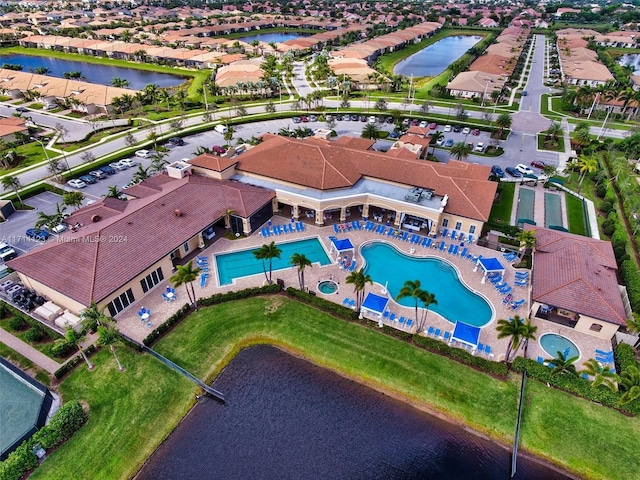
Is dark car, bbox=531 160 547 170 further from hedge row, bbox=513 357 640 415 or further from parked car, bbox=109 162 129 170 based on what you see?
parked car, bbox=109 162 129 170

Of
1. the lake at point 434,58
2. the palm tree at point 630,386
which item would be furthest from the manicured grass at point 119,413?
the lake at point 434,58

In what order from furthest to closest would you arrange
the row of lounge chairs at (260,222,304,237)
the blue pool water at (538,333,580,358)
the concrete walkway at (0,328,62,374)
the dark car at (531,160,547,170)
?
the dark car at (531,160,547,170)
the row of lounge chairs at (260,222,304,237)
the blue pool water at (538,333,580,358)
the concrete walkway at (0,328,62,374)

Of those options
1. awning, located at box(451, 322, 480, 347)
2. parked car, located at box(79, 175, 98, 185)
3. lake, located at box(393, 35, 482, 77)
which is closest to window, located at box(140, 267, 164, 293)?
awning, located at box(451, 322, 480, 347)

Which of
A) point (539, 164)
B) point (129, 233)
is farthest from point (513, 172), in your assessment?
point (129, 233)

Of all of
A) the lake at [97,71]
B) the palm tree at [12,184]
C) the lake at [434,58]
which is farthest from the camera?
the lake at [434,58]

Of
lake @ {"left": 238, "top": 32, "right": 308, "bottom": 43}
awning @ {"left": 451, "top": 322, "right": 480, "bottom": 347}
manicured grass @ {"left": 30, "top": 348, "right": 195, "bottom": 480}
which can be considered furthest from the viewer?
lake @ {"left": 238, "top": 32, "right": 308, "bottom": 43}

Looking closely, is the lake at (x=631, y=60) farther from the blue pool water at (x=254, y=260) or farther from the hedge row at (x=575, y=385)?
the blue pool water at (x=254, y=260)
